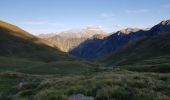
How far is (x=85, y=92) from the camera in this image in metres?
22.8

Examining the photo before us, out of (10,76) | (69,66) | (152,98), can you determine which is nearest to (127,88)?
(152,98)

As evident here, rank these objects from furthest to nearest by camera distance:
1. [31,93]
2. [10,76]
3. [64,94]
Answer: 1. [10,76]
2. [31,93]
3. [64,94]

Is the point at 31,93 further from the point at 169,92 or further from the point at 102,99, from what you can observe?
the point at 169,92

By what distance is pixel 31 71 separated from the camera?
90.3 meters

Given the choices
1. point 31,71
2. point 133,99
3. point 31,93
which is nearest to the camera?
point 133,99

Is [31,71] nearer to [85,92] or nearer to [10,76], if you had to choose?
[10,76]

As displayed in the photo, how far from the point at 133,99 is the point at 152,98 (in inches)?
52.8

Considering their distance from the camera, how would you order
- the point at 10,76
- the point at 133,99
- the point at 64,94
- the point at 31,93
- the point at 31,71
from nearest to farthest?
the point at 133,99
the point at 64,94
the point at 31,93
the point at 10,76
the point at 31,71

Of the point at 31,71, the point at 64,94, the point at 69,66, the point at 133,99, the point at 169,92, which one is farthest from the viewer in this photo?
the point at 69,66

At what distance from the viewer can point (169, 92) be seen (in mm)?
21484

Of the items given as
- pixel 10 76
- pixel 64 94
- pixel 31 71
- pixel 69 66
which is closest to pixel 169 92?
pixel 64 94

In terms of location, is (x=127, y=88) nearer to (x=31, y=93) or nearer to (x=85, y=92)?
(x=85, y=92)

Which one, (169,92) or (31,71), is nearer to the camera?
(169,92)

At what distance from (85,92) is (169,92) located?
5523mm
